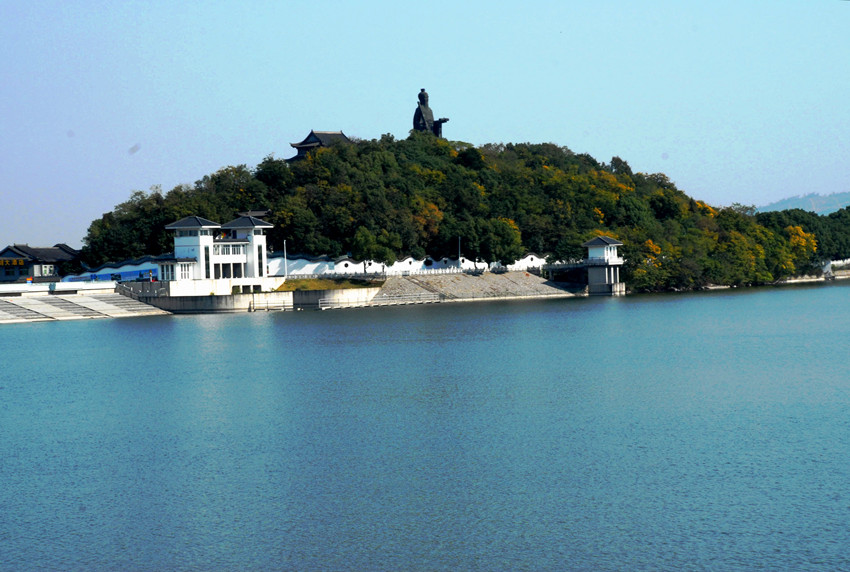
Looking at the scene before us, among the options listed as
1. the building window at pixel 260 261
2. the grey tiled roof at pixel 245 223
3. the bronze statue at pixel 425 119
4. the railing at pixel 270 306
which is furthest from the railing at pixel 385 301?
the bronze statue at pixel 425 119

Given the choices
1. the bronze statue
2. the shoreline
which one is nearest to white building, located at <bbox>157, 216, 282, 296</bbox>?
the shoreline

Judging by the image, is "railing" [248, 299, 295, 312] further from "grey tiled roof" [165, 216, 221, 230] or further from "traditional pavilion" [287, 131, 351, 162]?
"traditional pavilion" [287, 131, 351, 162]

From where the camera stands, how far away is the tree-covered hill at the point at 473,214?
2576 inches

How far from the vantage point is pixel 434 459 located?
15.1m

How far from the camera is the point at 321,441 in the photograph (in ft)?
54.9

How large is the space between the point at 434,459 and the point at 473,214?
2423 inches

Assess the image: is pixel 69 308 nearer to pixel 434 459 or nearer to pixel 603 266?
pixel 603 266

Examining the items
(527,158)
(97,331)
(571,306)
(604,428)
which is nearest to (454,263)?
(571,306)

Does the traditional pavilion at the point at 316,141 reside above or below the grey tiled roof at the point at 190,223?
above

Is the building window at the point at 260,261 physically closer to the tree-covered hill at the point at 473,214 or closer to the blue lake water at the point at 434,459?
the tree-covered hill at the point at 473,214

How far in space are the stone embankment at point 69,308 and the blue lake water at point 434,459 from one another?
19525 mm

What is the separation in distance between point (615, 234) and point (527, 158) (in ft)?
65.7

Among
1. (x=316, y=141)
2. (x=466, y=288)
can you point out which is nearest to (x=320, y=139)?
(x=316, y=141)

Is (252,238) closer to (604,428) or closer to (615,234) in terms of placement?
(615,234)
